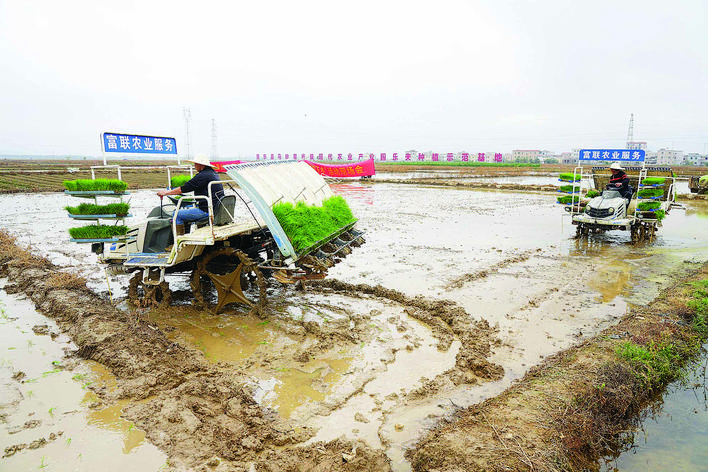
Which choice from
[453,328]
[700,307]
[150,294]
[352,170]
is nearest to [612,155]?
[700,307]

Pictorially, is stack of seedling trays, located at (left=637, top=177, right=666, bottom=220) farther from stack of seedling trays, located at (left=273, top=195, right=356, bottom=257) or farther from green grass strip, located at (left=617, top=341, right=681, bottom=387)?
stack of seedling trays, located at (left=273, top=195, right=356, bottom=257)

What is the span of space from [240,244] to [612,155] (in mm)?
13021

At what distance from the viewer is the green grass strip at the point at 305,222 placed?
6.46 m

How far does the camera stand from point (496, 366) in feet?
17.6

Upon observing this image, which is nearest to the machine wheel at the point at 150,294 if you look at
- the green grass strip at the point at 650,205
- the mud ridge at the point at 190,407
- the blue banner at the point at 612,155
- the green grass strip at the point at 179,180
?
the mud ridge at the point at 190,407

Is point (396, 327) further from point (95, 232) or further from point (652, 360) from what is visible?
point (95, 232)

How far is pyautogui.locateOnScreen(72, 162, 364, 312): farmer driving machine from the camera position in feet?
21.2

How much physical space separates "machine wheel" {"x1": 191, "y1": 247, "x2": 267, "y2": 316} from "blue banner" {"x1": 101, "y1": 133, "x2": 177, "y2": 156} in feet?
8.58

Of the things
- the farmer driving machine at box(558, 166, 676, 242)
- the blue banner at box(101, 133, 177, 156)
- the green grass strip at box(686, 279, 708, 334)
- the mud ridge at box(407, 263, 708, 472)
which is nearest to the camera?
the mud ridge at box(407, 263, 708, 472)

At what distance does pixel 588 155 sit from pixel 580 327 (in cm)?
1033

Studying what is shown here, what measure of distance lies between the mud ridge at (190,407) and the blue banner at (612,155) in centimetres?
1417

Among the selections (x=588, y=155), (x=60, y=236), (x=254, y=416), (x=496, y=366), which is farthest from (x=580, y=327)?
(x=60, y=236)

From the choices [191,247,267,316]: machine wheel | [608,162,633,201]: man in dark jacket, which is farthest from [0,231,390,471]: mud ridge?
[608,162,633,201]: man in dark jacket

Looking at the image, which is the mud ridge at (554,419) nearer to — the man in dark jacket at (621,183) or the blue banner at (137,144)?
the blue banner at (137,144)
